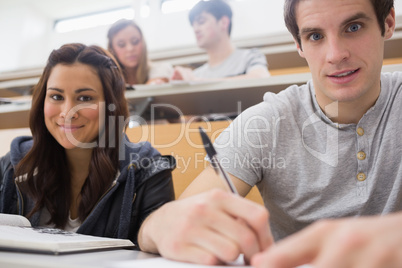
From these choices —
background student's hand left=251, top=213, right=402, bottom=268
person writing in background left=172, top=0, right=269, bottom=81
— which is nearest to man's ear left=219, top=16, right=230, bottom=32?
person writing in background left=172, top=0, right=269, bottom=81

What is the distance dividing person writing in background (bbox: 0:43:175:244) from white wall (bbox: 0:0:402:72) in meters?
2.39

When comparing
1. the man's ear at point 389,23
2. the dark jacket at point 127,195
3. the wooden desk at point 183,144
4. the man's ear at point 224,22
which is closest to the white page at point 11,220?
the dark jacket at point 127,195

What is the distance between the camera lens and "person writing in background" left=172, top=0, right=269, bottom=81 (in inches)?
68.0

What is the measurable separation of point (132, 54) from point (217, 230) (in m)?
1.56

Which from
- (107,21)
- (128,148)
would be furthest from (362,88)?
(107,21)

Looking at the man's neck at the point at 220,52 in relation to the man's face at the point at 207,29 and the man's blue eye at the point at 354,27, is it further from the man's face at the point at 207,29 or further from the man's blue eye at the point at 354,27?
the man's blue eye at the point at 354,27

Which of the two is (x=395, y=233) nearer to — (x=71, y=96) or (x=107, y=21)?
(x=71, y=96)

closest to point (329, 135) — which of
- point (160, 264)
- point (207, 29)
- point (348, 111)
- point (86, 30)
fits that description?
point (348, 111)

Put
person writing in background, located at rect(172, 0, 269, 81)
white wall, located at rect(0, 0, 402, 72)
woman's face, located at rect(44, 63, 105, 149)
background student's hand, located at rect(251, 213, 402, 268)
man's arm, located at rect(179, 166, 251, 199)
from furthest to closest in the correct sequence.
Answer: white wall, located at rect(0, 0, 402, 72) → person writing in background, located at rect(172, 0, 269, 81) → woman's face, located at rect(44, 63, 105, 149) → man's arm, located at rect(179, 166, 251, 199) → background student's hand, located at rect(251, 213, 402, 268)

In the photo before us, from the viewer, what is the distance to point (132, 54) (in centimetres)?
176

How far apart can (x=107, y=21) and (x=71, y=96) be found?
320 centimetres

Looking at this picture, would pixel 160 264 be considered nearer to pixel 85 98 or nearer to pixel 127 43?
pixel 85 98

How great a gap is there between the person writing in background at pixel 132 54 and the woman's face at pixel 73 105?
28.3 inches

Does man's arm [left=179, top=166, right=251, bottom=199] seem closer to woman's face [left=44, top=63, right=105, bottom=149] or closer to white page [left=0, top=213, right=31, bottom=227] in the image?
white page [left=0, top=213, right=31, bottom=227]
